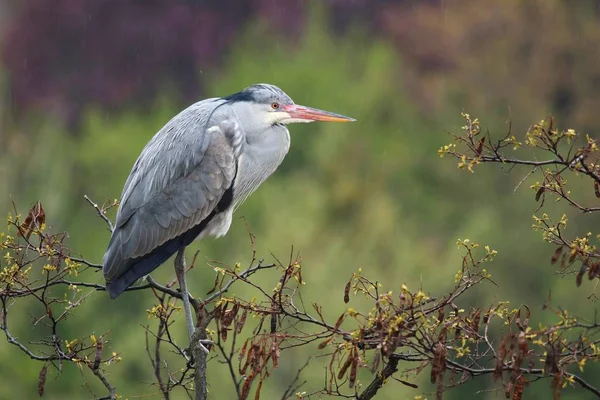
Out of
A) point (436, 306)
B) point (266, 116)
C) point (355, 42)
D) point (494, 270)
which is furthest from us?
point (355, 42)

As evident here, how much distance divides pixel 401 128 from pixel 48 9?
25.4ft

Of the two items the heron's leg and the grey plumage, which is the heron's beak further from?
the heron's leg

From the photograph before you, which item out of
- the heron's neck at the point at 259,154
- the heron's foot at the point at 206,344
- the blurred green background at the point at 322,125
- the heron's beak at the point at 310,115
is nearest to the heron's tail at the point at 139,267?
the heron's neck at the point at 259,154

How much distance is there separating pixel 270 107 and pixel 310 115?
0.63 feet

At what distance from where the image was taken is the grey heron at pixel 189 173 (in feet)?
17.9

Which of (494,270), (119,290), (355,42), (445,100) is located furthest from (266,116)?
(355,42)

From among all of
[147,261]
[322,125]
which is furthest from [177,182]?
[322,125]

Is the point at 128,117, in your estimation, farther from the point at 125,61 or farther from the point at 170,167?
the point at 170,167

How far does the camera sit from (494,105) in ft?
58.6

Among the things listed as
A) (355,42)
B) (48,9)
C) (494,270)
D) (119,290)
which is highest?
(48,9)

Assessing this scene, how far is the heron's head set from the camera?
559 cm

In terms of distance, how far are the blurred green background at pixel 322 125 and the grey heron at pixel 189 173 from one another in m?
5.63

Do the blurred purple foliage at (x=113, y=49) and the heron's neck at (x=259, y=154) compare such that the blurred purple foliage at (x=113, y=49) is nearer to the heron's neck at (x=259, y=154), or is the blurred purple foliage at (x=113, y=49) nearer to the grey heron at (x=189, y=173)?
the heron's neck at (x=259, y=154)

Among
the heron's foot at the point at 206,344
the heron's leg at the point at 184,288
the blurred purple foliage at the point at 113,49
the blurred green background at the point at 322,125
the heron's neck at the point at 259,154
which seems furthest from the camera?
the blurred purple foliage at the point at 113,49
